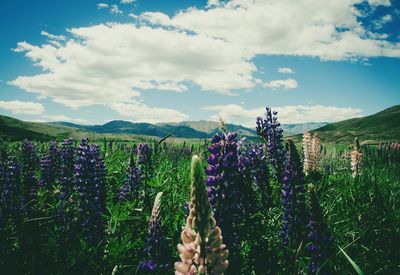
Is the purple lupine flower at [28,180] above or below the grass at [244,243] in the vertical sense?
above

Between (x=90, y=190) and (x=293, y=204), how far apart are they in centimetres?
281

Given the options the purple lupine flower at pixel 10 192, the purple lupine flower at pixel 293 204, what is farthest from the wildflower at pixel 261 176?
the purple lupine flower at pixel 10 192

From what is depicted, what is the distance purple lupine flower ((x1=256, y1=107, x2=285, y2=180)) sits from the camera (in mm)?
6016

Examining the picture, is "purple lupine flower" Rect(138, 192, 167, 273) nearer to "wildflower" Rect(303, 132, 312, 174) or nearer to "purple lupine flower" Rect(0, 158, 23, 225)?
"purple lupine flower" Rect(0, 158, 23, 225)

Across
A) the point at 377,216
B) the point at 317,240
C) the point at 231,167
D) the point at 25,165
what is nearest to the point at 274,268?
the point at 317,240

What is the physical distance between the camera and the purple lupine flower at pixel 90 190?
3.95m

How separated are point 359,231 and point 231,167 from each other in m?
2.77

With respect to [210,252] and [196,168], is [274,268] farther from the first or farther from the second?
[196,168]

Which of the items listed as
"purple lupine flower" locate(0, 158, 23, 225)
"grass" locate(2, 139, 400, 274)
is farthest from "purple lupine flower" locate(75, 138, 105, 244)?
"purple lupine flower" locate(0, 158, 23, 225)

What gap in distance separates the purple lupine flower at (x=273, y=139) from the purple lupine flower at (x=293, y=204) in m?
1.61

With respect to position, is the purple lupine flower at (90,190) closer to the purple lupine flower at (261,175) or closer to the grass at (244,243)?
the grass at (244,243)

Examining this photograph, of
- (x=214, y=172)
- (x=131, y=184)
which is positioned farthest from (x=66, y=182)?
(x=214, y=172)

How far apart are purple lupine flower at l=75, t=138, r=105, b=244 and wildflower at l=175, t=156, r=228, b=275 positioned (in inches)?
104

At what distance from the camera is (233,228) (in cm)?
316
